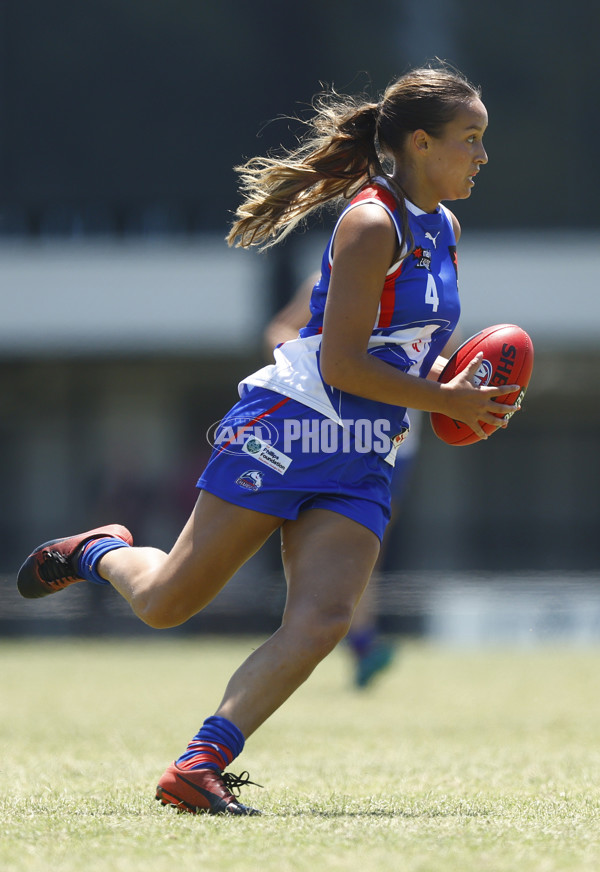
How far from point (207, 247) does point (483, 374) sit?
11.2 meters

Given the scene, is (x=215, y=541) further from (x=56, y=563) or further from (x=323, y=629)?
(x=56, y=563)

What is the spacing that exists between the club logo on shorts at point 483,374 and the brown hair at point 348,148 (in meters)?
0.47

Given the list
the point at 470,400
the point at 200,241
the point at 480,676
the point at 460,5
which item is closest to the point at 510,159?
the point at 460,5

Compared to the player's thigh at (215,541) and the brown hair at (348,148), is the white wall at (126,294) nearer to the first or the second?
the brown hair at (348,148)

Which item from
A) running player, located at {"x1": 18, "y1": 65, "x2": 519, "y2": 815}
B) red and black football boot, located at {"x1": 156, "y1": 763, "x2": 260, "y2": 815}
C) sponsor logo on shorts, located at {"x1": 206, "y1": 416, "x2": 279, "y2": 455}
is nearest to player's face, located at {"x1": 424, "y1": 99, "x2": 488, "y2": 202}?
running player, located at {"x1": 18, "y1": 65, "x2": 519, "y2": 815}

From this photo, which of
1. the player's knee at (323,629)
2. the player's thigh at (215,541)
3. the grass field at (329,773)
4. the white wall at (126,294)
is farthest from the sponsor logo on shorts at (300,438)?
the white wall at (126,294)

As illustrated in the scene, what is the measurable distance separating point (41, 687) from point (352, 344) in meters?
4.82

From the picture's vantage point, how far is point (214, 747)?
3.05 metres

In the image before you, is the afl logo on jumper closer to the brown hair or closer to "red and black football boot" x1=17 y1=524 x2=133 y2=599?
"red and black football boot" x1=17 y1=524 x2=133 y2=599

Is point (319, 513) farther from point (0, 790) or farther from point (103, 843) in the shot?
point (0, 790)

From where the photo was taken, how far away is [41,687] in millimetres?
7422

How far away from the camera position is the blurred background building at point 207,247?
14.2 metres

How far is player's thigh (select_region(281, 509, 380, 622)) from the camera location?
10.3 ft

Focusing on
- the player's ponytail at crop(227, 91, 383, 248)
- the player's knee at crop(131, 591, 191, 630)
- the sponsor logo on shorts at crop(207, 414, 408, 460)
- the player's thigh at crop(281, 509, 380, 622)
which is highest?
the player's ponytail at crop(227, 91, 383, 248)
